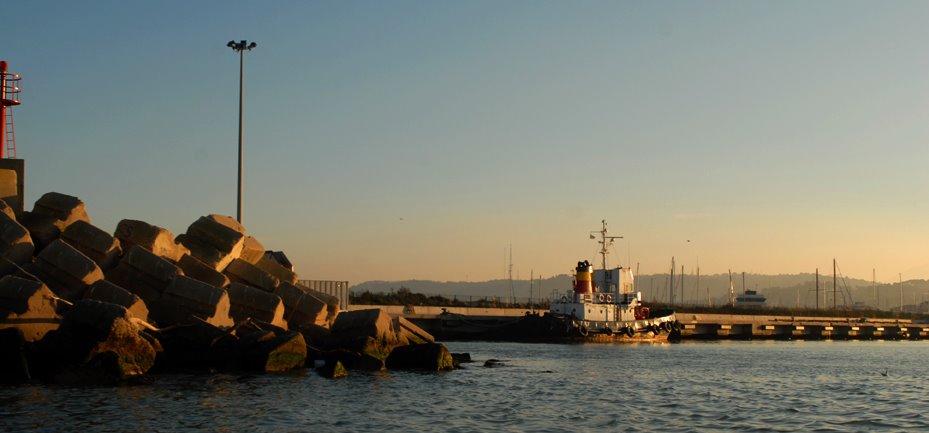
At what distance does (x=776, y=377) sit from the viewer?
35.7 metres

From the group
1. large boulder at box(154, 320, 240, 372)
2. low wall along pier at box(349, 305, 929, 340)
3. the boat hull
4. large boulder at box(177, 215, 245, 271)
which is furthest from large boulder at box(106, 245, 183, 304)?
the boat hull

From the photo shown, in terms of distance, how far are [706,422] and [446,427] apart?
5.90 m

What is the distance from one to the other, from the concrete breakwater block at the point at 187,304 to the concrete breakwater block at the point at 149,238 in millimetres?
3110

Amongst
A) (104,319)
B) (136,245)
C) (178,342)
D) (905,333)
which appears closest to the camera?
(104,319)

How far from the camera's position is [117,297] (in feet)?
86.7

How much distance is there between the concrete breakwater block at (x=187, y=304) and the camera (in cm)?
2783

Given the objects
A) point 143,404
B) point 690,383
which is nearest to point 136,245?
point 143,404

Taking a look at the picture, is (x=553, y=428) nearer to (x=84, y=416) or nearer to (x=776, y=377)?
(x=84, y=416)

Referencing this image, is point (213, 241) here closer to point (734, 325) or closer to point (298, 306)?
point (298, 306)

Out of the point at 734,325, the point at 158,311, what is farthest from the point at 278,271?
the point at 734,325

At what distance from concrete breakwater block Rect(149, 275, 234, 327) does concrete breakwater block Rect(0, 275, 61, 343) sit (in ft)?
11.4

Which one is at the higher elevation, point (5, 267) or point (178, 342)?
point (5, 267)

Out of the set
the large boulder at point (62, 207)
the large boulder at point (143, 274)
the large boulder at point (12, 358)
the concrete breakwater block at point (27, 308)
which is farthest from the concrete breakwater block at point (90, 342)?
the large boulder at point (62, 207)

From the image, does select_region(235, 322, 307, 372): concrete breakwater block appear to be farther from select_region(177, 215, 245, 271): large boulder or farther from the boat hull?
the boat hull
